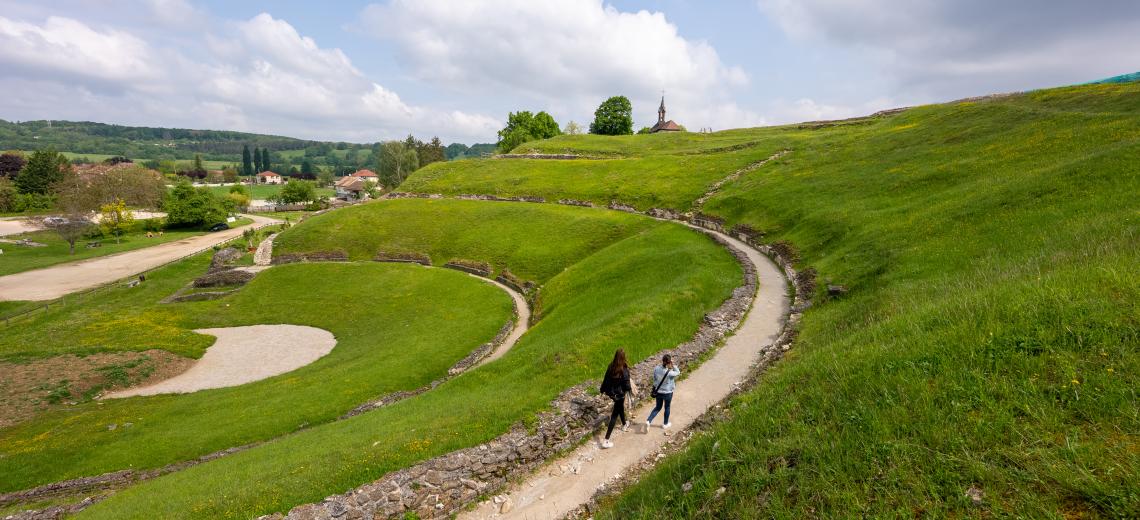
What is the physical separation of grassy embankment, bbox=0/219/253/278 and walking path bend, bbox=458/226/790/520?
3639 inches

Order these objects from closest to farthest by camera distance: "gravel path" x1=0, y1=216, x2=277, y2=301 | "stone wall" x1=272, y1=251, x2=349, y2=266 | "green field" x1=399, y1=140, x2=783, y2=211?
"gravel path" x1=0, y1=216, x2=277, y2=301, "stone wall" x1=272, y1=251, x2=349, y2=266, "green field" x1=399, y1=140, x2=783, y2=211

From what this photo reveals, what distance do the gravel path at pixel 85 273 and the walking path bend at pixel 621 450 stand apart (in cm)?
6974

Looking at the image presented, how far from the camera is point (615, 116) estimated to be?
427 ft

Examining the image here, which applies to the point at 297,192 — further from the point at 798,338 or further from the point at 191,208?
the point at 798,338

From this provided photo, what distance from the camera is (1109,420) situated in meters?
6.20

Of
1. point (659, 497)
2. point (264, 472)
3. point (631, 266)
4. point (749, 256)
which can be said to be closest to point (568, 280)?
point (631, 266)

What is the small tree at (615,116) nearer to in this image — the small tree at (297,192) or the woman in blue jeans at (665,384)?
the small tree at (297,192)

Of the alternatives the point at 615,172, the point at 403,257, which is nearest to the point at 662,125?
the point at 615,172

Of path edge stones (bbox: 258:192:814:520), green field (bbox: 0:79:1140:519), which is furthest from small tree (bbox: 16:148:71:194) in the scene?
path edge stones (bbox: 258:192:814:520)

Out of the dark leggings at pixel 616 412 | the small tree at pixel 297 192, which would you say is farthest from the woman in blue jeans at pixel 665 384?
the small tree at pixel 297 192

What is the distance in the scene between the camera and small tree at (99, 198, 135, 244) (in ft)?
296

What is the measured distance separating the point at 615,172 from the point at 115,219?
103682 mm

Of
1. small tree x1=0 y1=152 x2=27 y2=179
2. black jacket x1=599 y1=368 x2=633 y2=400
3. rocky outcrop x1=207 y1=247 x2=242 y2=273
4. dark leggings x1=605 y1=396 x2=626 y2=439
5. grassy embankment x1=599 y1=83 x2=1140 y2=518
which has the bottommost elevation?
rocky outcrop x1=207 y1=247 x2=242 y2=273

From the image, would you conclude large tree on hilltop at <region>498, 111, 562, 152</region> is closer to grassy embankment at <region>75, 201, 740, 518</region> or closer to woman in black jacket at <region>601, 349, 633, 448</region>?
grassy embankment at <region>75, 201, 740, 518</region>
